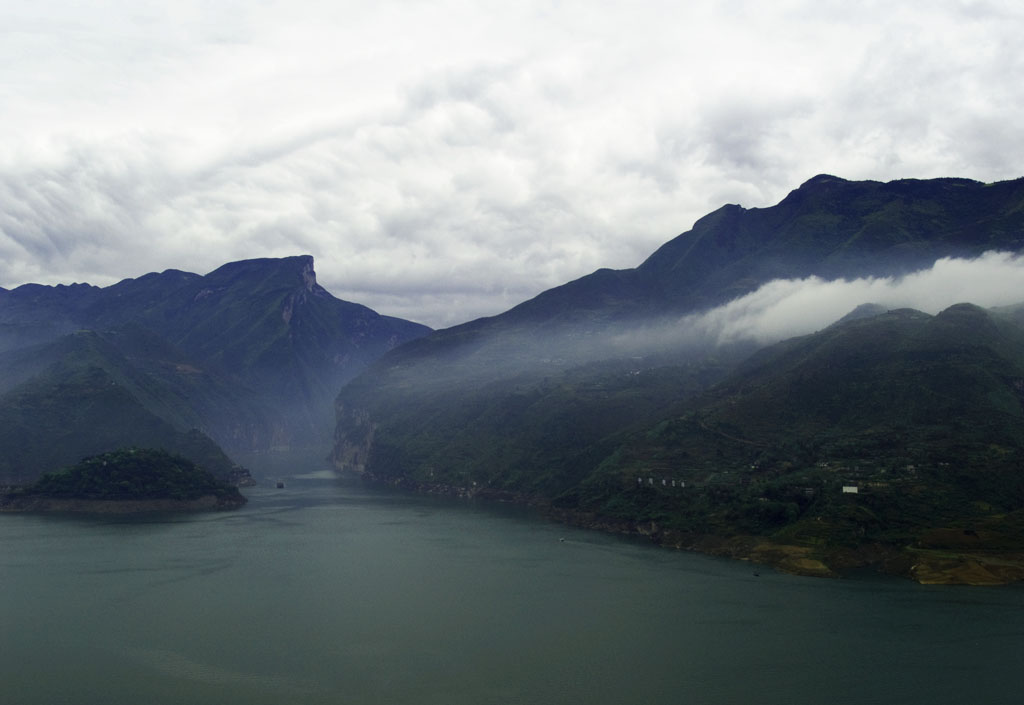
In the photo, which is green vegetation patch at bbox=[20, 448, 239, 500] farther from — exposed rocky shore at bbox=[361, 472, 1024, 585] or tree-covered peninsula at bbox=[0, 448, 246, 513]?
exposed rocky shore at bbox=[361, 472, 1024, 585]

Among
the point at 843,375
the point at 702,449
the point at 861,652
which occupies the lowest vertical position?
the point at 861,652

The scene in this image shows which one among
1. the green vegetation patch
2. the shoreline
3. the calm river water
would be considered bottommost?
the calm river water

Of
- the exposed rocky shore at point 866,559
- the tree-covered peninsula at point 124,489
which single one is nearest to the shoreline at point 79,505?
the tree-covered peninsula at point 124,489

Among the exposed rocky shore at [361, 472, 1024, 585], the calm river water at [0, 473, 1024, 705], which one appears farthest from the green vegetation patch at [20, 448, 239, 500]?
the exposed rocky shore at [361, 472, 1024, 585]

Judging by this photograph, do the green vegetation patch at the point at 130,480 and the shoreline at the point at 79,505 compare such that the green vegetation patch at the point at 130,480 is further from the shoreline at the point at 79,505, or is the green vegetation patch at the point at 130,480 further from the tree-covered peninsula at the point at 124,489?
the shoreline at the point at 79,505

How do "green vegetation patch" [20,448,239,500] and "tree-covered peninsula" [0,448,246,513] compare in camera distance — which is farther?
"green vegetation patch" [20,448,239,500]

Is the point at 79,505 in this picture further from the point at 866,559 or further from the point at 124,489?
the point at 866,559

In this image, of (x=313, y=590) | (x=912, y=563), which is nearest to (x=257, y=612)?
(x=313, y=590)

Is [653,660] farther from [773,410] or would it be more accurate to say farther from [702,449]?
[773,410]
